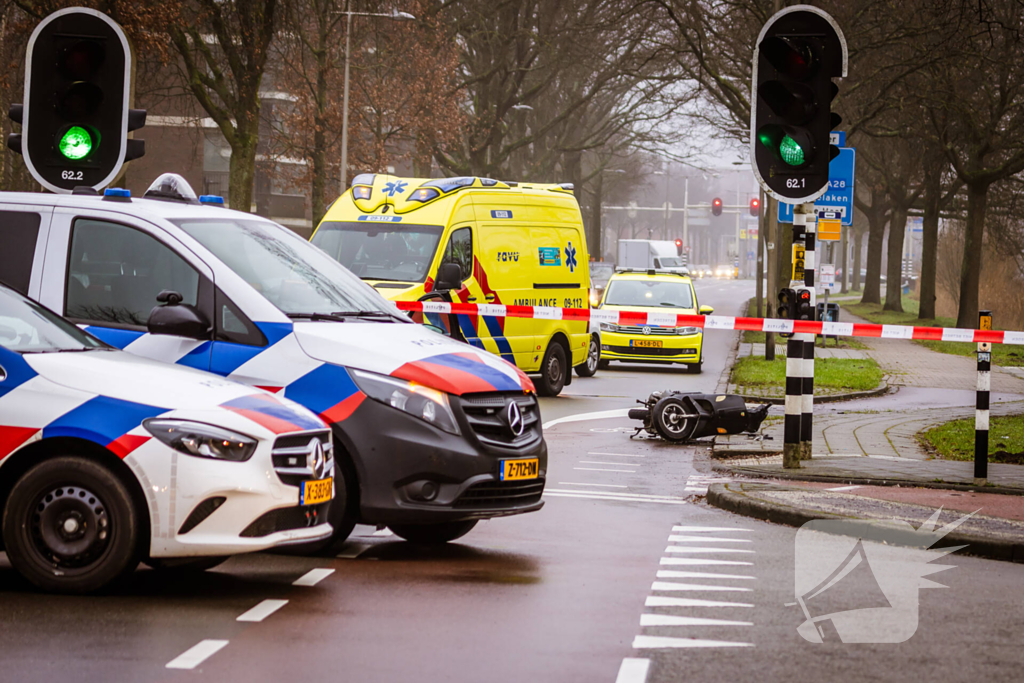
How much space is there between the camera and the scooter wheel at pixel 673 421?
14.0m

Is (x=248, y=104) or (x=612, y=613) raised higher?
(x=248, y=104)

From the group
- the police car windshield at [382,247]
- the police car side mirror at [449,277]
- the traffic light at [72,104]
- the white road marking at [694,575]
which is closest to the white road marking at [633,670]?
the white road marking at [694,575]

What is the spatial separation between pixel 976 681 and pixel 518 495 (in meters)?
2.89

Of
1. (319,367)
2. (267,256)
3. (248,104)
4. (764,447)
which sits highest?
(248,104)

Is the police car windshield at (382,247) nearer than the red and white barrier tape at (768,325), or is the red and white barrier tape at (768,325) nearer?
the red and white barrier tape at (768,325)

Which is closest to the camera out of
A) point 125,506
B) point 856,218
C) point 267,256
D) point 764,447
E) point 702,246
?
point 125,506

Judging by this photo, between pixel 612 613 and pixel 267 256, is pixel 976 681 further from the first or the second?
pixel 267 256

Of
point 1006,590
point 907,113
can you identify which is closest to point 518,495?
point 1006,590

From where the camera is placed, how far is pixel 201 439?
20.2ft

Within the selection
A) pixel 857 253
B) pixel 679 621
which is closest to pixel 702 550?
pixel 679 621

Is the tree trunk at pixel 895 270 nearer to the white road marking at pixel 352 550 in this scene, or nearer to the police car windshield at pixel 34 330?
the white road marking at pixel 352 550

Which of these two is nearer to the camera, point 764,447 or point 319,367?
point 319,367

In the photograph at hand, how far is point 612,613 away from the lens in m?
6.29

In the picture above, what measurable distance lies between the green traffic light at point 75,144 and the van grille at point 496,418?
5006 millimetres
